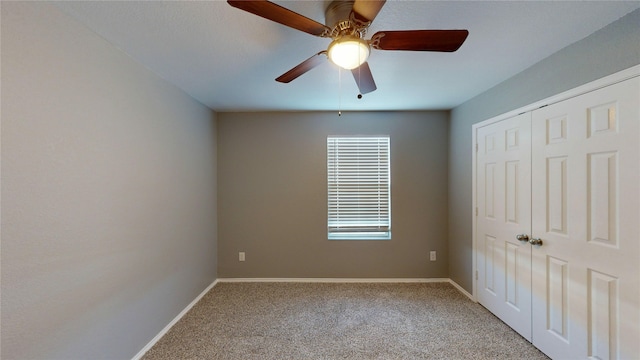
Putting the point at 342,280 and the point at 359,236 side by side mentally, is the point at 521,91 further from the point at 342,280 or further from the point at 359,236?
the point at 342,280

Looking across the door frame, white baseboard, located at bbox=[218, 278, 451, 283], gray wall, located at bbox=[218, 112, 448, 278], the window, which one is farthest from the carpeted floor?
the window

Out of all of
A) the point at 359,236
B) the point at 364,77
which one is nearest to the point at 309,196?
the point at 359,236

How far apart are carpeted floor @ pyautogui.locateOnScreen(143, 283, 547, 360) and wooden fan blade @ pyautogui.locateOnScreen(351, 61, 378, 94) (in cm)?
210

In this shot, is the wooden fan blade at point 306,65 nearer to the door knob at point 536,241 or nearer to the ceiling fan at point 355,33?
the ceiling fan at point 355,33

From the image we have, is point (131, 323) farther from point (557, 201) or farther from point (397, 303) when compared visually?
point (557, 201)

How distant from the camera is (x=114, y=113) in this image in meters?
1.74

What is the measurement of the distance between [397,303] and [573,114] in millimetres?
2342

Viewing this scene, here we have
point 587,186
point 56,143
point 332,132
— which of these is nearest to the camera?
point 56,143

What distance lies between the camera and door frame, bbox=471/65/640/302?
4.82 feet

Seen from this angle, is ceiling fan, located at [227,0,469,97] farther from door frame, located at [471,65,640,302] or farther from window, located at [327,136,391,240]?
window, located at [327,136,391,240]

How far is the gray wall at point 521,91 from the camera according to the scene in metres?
1.49

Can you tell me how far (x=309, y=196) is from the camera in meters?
3.45

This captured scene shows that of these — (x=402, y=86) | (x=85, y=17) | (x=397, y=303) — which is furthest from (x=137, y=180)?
(x=397, y=303)

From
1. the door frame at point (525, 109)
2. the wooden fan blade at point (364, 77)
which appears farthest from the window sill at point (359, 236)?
the wooden fan blade at point (364, 77)
